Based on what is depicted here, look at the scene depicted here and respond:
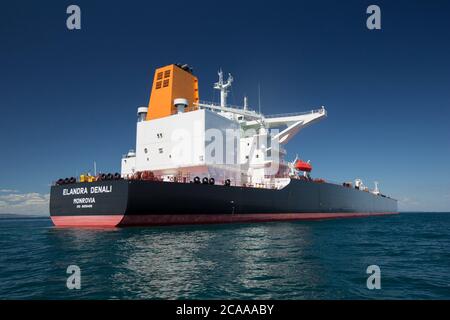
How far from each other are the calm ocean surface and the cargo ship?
5.67 meters

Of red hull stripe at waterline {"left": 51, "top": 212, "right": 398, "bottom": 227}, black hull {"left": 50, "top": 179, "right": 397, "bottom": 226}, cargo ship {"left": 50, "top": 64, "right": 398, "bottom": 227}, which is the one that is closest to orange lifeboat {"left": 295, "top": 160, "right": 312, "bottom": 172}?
cargo ship {"left": 50, "top": 64, "right": 398, "bottom": 227}

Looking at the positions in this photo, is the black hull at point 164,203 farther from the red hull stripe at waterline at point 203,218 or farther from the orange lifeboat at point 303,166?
the orange lifeboat at point 303,166

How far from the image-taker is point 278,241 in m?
14.2

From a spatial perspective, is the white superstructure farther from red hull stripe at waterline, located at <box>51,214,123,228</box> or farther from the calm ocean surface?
the calm ocean surface

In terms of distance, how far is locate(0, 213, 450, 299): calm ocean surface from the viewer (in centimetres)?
669

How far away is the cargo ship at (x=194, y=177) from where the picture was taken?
762 inches

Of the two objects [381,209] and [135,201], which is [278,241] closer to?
[135,201]

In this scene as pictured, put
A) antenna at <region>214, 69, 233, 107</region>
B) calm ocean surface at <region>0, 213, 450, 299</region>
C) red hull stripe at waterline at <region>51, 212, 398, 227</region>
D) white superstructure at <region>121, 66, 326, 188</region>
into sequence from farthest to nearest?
antenna at <region>214, 69, 233, 107</region> < white superstructure at <region>121, 66, 326, 188</region> < red hull stripe at waterline at <region>51, 212, 398, 227</region> < calm ocean surface at <region>0, 213, 450, 299</region>

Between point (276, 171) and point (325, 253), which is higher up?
point (276, 171)

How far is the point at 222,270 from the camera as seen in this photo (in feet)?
27.8

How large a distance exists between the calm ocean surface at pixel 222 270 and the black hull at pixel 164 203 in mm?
4982

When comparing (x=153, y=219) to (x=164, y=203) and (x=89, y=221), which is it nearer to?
(x=164, y=203)

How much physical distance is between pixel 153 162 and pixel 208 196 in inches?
257
